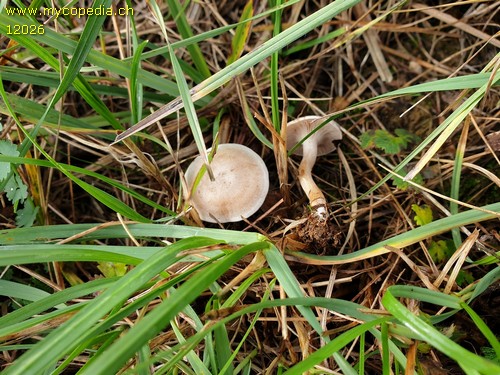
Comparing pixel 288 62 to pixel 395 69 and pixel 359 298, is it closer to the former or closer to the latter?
pixel 395 69

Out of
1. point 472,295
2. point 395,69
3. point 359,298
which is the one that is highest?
point 395,69

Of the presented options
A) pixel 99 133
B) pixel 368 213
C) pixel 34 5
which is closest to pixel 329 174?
pixel 368 213

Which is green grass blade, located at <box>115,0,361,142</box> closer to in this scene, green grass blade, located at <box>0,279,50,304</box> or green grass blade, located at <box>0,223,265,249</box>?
green grass blade, located at <box>0,223,265,249</box>

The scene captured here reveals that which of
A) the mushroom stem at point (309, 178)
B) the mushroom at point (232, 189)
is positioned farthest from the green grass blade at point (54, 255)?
the mushroom stem at point (309, 178)

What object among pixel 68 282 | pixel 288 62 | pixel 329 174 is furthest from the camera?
pixel 288 62

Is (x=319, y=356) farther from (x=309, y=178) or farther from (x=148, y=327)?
(x=309, y=178)

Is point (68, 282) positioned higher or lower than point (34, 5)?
lower

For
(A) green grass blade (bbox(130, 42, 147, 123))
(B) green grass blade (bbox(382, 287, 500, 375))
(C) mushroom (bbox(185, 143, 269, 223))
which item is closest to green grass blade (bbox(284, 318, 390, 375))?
(B) green grass blade (bbox(382, 287, 500, 375))
